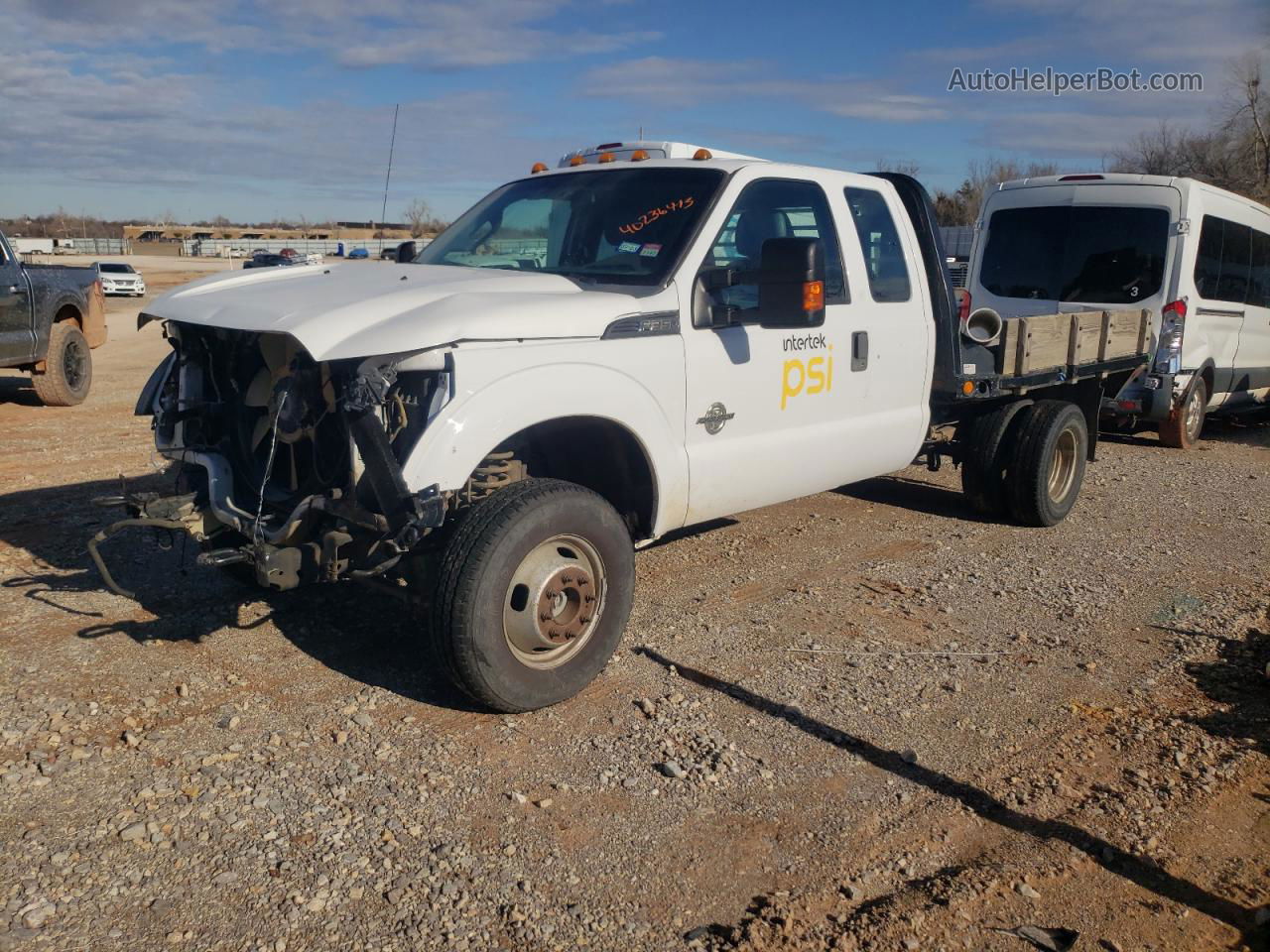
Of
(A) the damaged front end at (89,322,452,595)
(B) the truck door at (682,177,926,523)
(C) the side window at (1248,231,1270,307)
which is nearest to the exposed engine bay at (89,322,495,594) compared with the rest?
(A) the damaged front end at (89,322,452,595)

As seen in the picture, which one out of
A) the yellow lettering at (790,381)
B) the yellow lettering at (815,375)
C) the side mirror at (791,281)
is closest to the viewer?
the side mirror at (791,281)

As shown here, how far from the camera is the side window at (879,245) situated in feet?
19.3

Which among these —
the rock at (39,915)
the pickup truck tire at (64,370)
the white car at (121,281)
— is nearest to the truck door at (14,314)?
the pickup truck tire at (64,370)

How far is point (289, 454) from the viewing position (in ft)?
14.6

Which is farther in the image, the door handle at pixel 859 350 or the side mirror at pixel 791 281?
the door handle at pixel 859 350

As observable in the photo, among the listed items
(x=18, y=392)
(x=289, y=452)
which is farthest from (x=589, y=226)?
(x=18, y=392)

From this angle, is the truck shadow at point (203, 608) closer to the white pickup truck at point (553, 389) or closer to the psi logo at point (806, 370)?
the white pickup truck at point (553, 389)

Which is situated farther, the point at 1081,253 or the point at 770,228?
the point at 1081,253

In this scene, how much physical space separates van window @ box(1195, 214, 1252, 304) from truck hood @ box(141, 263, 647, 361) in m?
7.90

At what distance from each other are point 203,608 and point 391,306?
2.19 m

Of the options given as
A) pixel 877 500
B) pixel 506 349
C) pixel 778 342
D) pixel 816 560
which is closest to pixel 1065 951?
pixel 506 349

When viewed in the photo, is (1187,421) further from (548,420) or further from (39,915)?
(39,915)

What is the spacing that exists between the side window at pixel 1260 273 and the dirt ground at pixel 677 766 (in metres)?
6.56

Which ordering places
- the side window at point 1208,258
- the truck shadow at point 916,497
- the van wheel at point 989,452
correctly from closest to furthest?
the van wheel at point 989,452 < the truck shadow at point 916,497 < the side window at point 1208,258
